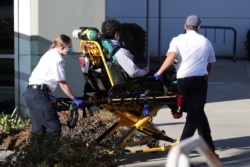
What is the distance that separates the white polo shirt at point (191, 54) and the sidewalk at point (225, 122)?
1054 mm

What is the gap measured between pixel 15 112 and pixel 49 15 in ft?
5.33

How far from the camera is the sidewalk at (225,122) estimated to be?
7.62 metres

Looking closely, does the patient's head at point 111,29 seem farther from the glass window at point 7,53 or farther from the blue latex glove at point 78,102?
the glass window at point 7,53

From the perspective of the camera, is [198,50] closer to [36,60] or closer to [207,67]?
[207,67]

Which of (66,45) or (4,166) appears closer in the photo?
(4,166)

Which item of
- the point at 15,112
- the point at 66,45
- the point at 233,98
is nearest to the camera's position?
the point at 66,45

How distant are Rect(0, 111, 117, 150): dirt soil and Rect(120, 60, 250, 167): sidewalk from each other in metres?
0.85

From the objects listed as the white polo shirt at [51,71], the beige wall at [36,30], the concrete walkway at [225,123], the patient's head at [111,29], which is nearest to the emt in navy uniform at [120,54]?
the patient's head at [111,29]

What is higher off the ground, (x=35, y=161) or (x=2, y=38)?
(x=2, y=38)

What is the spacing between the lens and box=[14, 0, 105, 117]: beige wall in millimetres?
9875

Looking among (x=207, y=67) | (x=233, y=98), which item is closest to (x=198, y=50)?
(x=207, y=67)

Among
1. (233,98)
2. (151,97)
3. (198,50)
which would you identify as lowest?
(233,98)

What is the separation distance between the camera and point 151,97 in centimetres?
696

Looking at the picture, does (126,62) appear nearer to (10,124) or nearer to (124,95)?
(124,95)
